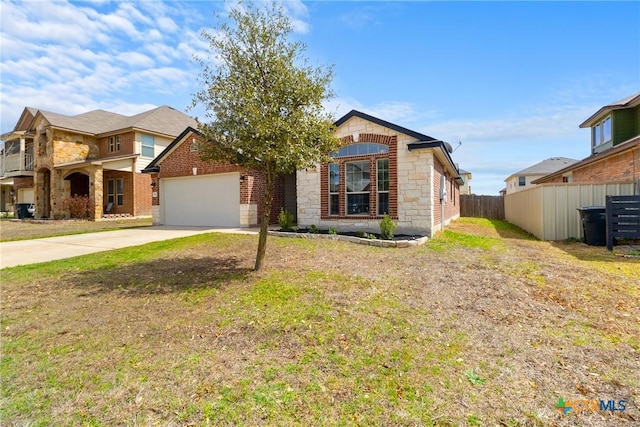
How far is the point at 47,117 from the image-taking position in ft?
71.5

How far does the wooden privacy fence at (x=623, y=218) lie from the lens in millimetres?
8891

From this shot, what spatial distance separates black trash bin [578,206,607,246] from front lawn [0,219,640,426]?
3541mm

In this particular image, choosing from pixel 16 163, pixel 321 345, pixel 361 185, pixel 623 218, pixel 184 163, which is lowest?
pixel 321 345

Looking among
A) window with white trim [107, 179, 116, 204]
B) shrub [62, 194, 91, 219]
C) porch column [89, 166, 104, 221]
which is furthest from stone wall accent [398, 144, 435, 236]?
window with white trim [107, 179, 116, 204]

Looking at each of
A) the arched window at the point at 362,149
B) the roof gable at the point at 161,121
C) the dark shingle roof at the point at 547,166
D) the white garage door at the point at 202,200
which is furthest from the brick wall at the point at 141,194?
the dark shingle roof at the point at 547,166

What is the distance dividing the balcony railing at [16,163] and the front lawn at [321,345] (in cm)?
A: 2534

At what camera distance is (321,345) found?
11.7ft

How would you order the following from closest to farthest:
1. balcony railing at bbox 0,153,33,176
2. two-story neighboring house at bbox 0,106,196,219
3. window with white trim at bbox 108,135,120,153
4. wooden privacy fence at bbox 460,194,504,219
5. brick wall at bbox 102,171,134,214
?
two-story neighboring house at bbox 0,106,196,219 < brick wall at bbox 102,171,134,214 < window with white trim at bbox 108,135,120,153 < balcony railing at bbox 0,153,33,176 < wooden privacy fence at bbox 460,194,504,219

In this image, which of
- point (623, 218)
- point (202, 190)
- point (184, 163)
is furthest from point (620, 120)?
point (184, 163)

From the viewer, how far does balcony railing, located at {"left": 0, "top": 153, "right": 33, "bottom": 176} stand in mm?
25250

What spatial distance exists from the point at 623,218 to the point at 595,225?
2.58 ft

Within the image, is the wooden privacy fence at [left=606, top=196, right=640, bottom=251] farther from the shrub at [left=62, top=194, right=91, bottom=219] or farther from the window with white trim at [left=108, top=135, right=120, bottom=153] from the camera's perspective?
the window with white trim at [left=108, top=135, right=120, bottom=153]

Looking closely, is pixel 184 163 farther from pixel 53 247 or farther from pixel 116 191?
pixel 116 191

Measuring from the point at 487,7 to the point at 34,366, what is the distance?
11.7 meters
